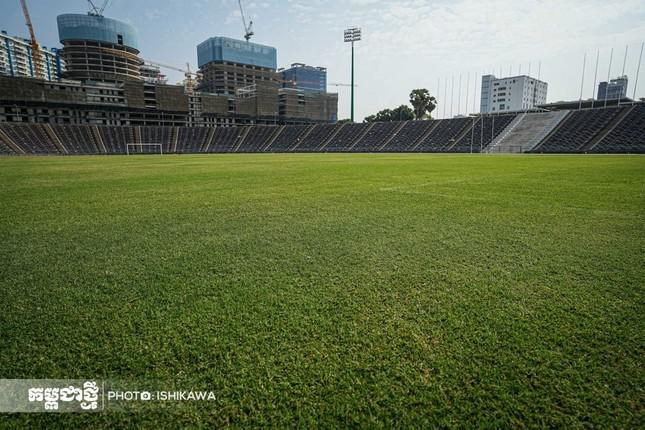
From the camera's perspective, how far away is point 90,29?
298 ft

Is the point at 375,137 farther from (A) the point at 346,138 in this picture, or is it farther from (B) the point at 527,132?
(B) the point at 527,132

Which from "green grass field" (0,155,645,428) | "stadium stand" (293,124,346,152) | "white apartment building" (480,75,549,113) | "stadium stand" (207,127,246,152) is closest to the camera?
"green grass field" (0,155,645,428)

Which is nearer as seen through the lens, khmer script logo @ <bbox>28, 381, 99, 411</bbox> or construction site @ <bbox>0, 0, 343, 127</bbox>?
khmer script logo @ <bbox>28, 381, 99, 411</bbox>

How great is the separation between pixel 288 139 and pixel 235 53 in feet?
237

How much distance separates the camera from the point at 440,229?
4.43m

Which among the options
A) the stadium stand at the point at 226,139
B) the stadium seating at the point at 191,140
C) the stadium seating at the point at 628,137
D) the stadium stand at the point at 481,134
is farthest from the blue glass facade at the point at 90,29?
the stadium seating at the point at 628,137

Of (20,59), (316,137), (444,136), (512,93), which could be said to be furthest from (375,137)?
(20,59)

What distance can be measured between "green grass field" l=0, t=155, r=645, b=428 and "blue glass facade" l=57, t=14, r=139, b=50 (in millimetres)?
115266

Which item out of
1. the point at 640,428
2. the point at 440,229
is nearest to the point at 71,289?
the point at 640,428

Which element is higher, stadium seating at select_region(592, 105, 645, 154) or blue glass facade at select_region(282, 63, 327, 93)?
blue glass facade at select_region(282, 63, 327, 93)

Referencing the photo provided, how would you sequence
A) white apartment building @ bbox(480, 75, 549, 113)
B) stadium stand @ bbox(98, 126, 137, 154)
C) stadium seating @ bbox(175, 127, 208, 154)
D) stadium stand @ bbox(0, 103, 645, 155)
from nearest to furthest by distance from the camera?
1. stadium stand @ bbox(0, 103, 645, 155)
2. stadium stand @ bbox(98, 126, 137, 154)
3. stadium seating @ bbox(175, 127, 208, 154)
4. white apartment building @ bbox(480, 75, 549, 113)

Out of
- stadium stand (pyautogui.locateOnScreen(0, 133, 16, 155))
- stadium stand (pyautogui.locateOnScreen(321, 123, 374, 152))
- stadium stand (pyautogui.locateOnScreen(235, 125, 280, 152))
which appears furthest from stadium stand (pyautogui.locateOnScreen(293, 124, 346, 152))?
stadium stand (pyautogui.locateOnScreen(0, 133, 16, 155))

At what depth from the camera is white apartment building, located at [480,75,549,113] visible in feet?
386

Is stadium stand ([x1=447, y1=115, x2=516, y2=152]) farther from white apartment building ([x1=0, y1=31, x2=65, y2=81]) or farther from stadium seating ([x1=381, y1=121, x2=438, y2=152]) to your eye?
white apartment building ([x1=0, y1=31, x2=65, y2=81])
